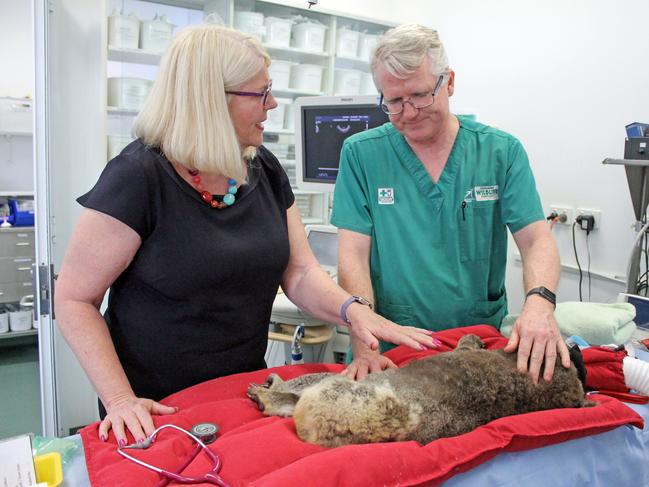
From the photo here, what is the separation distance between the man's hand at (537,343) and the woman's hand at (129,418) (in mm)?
724

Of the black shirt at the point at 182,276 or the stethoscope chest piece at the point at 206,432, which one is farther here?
the black shirt at the point at 182,276

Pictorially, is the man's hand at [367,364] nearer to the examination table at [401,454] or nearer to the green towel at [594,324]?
the examination table at [401,454]

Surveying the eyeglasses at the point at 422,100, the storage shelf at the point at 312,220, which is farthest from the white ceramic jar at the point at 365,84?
the eyeglasses at the point at 422,100

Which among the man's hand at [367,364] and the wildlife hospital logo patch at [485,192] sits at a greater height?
the wildlife hospital logo patch at [485,192]

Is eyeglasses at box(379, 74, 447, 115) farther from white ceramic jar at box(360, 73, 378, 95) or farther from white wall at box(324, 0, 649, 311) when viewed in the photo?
white ceramic jar at box(360, 73, 378, 95)

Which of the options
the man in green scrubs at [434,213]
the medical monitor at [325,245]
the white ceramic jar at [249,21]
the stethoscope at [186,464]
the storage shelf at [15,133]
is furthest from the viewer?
the storage shelf at [15,133]

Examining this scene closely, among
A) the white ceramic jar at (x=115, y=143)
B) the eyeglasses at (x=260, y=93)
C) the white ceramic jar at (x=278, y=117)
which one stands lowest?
the white ceramic jar at (x=115, y=143)

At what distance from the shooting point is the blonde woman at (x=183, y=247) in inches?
44.3

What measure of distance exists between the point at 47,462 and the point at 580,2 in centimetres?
346

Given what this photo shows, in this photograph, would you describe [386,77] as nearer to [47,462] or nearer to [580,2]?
[47,462]

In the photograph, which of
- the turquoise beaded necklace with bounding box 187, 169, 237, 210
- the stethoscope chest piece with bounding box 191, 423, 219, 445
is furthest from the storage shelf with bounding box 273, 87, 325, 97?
the stethoscope chest piece with bounding box 191, 423, 219, 445

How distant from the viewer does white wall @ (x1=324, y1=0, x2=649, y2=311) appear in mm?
2979

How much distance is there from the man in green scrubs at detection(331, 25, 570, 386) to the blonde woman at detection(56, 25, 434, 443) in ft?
0.91

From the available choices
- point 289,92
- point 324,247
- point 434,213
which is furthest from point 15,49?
point 434,213
